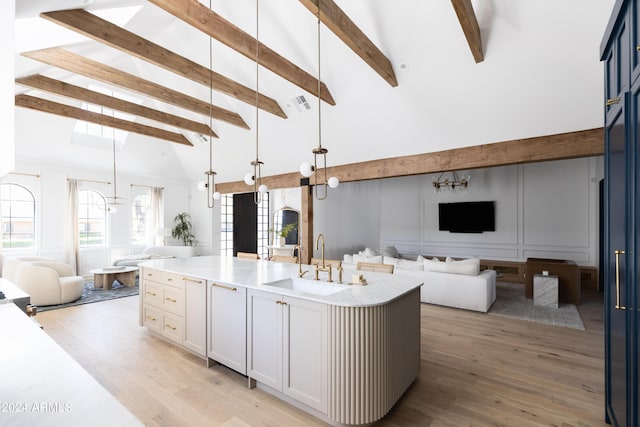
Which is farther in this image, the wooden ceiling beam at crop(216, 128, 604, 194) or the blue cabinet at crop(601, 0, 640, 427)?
the wooden ceiling beam at crop(216, 128, 604, 194)

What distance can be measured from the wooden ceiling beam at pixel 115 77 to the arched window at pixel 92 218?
419cm

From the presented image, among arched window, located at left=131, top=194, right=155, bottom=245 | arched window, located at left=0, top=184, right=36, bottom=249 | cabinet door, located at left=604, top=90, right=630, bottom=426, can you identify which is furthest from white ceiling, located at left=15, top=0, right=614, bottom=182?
arched window, located at left=131, top=194, right=155, bottom=245

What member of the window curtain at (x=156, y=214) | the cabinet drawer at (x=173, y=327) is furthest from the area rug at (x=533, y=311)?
the window curtain at (x=156, y=214)

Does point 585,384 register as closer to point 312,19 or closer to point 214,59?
point 312,19

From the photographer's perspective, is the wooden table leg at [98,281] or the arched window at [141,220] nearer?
the wooden table leg at [98,281]

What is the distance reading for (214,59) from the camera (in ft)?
16.1

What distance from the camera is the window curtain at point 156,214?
8328 mm

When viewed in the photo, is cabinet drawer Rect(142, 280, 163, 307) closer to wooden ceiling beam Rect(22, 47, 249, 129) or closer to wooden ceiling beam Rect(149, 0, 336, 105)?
wooden ceiling beam Rect(22, 47, 249, 129)

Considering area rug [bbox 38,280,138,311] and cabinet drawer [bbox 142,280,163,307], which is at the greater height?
cabinet drawer [bbox 142,280,163,307]

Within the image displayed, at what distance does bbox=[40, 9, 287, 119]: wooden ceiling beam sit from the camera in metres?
2.80

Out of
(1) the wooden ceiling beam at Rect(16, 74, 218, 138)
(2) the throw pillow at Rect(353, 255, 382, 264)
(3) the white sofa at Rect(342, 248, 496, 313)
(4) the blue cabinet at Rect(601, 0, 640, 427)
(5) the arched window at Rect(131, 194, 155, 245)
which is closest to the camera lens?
(4) the blue cabinet at Rect(601, 0, 640, 427)

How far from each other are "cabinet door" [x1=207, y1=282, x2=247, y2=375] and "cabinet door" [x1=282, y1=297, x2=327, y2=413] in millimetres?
501

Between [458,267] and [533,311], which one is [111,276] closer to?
[458,267]

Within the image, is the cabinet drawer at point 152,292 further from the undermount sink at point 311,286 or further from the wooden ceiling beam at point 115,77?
the wooden ceiling beam at point 115,77
